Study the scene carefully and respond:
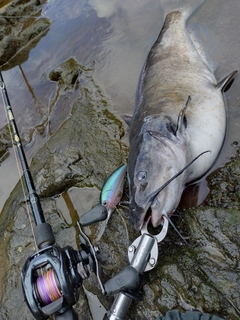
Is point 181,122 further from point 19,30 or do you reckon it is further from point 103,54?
point 19,30

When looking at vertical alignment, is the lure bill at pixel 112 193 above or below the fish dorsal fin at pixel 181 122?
below

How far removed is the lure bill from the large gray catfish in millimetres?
245

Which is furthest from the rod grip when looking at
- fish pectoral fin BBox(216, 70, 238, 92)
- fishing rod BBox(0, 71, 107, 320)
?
fish pectoral fin BBox(216, 70, 238, 92)

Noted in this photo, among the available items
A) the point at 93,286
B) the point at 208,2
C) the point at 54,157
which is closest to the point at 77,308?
the point at 93,286

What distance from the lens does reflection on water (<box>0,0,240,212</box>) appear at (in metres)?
4.06

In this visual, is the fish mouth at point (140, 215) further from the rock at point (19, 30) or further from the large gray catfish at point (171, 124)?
the rock at point (19, 30)

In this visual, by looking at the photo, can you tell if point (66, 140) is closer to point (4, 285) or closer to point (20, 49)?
point (4, 285)

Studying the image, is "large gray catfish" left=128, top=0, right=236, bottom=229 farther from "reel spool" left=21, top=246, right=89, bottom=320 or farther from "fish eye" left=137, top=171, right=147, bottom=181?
"reel spool" left=21, top=246, right=89, bottom=320

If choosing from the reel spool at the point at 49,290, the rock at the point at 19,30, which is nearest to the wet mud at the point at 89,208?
the reel spool at the point at 49,290

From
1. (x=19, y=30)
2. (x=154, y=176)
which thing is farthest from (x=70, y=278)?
(x=19, y=30)

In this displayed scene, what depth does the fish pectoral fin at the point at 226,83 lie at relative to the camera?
3.51m

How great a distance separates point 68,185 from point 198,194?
146 cm

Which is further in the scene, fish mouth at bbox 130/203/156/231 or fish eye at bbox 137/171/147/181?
fish eye at bbox 137/171/147/181

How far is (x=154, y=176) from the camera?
2.74 m
